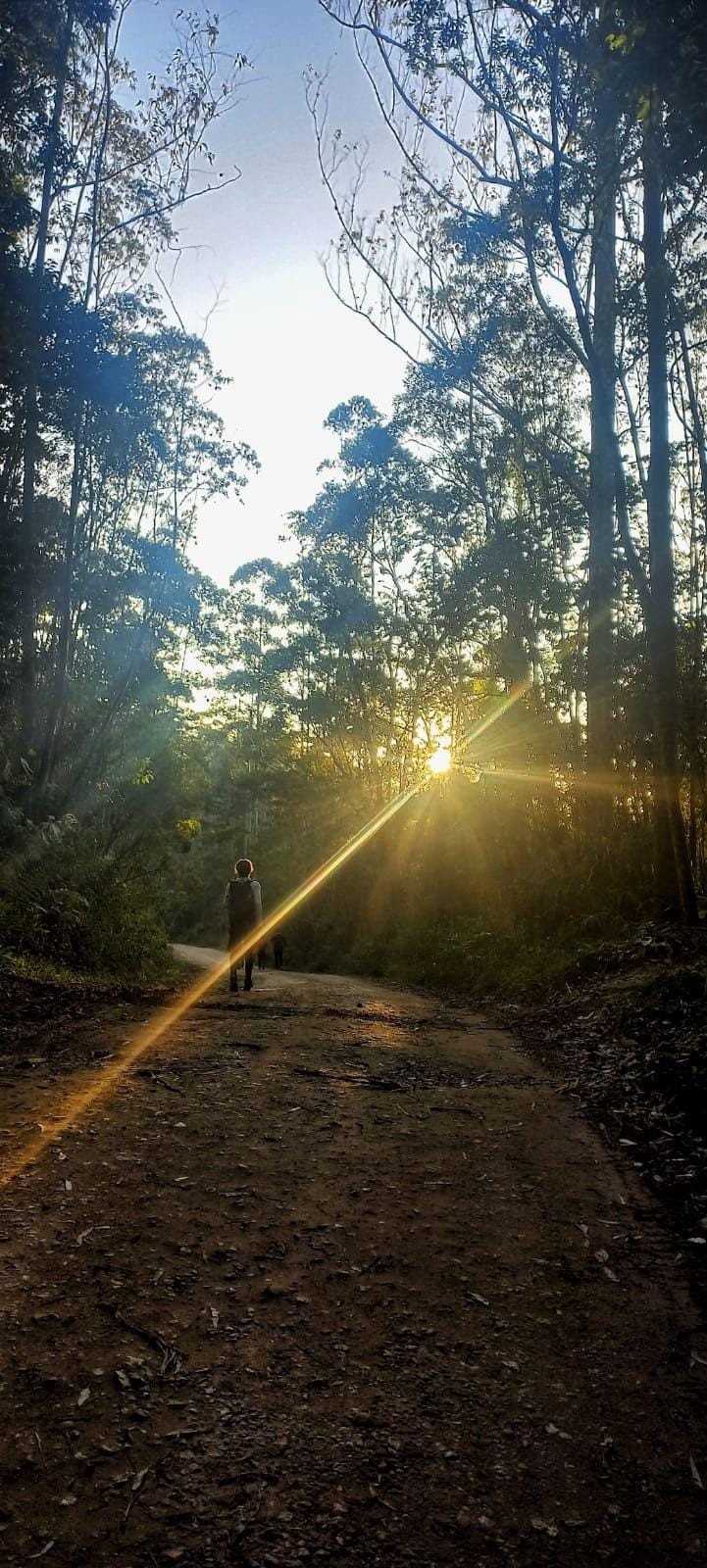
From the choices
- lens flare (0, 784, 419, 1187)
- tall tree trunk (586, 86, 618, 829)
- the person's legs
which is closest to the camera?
lens flare (0, 784, 419, 1187)

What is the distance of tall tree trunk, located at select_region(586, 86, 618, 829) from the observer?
13.3 meters

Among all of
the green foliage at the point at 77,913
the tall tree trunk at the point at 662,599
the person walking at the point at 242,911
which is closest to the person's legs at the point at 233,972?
the person walking at the point at 242,911

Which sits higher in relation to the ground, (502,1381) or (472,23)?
(472,23)

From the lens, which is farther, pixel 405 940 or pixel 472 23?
pixel 405 940

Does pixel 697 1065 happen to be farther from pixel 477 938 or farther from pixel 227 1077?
pixel 477 938

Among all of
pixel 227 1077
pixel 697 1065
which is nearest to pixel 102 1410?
pixel 227 1077

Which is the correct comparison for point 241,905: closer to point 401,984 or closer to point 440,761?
point 401,984

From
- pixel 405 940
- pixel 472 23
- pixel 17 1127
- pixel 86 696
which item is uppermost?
pixel 472 23

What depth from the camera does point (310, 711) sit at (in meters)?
37.4

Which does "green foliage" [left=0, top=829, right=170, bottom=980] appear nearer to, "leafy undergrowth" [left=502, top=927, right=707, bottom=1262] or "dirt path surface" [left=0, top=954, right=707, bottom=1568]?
"leafy undergrowth" [left=502, top=927, right=707, bottom=1262]

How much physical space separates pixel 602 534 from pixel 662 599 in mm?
3191

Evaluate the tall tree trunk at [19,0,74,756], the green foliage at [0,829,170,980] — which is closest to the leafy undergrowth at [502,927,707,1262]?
the green foliage at [0,829,170,980]

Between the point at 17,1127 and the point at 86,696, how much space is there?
70.7 feet

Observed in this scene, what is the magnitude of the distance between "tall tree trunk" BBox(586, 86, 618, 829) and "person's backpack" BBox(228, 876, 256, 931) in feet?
17.9
